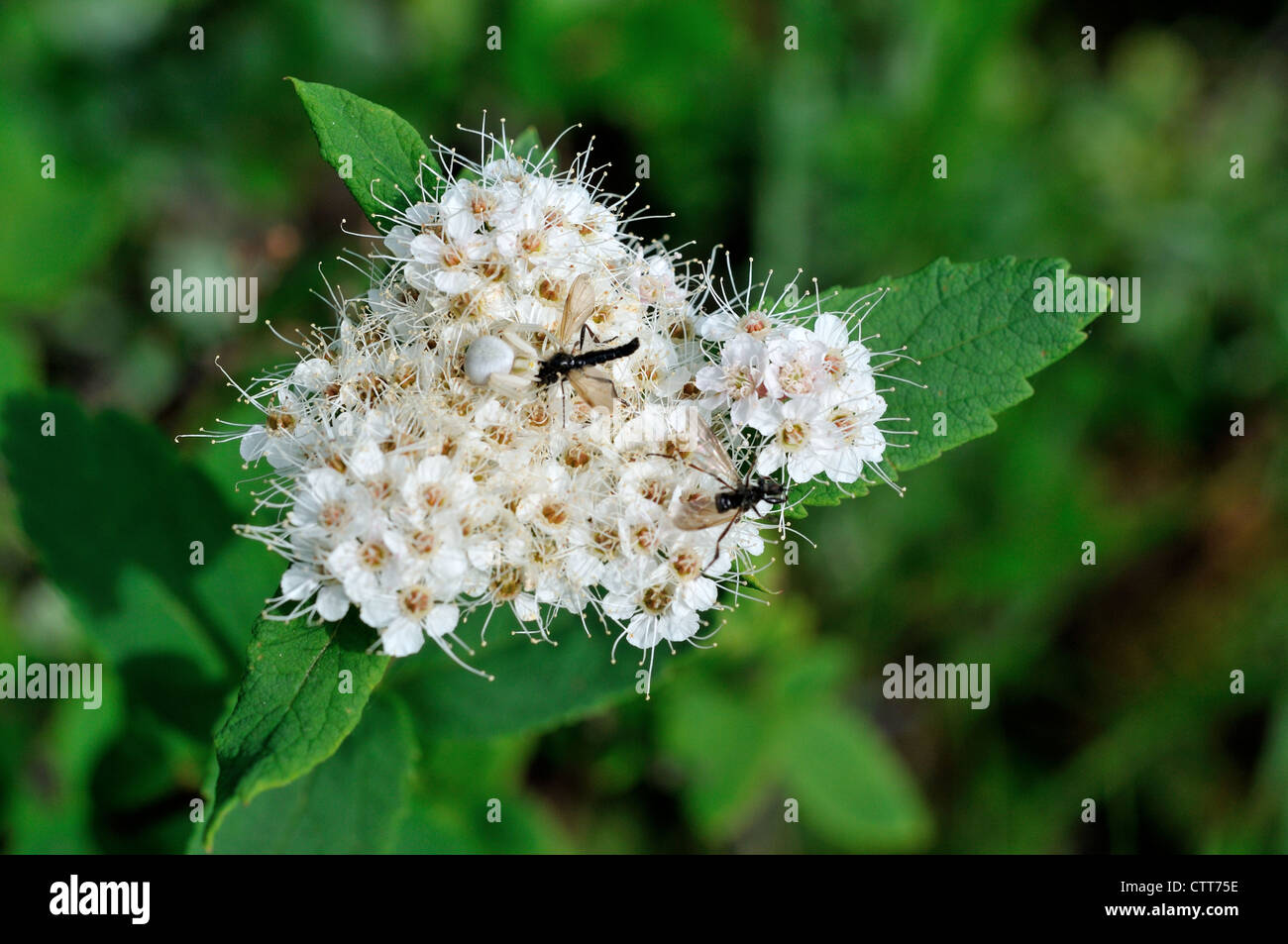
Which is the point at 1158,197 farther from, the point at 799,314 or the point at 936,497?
the point at 799,314

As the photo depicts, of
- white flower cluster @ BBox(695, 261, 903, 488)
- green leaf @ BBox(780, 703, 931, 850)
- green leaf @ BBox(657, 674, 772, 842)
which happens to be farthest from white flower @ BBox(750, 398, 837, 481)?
green leaf @ BBox(780, 703, 931, 850)

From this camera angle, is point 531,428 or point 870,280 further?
point 870,280

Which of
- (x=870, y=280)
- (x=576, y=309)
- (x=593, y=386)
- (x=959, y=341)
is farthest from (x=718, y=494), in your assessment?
(x=870, y=280)

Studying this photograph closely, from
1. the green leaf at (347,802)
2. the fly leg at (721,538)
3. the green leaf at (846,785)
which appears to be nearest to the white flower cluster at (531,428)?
the fly leg at (721,538)

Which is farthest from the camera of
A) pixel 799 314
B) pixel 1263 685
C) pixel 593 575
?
pixel 1263 685

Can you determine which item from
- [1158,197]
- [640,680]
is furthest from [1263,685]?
[640,680]

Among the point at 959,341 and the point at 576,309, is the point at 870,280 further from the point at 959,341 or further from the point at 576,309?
the point at 576,309

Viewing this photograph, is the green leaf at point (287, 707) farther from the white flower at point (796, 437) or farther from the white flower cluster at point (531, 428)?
the white flower at point (796, 437)
